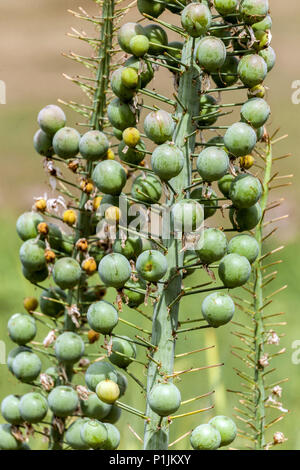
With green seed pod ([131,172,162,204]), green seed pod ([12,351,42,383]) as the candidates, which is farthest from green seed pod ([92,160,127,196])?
green seed pod ([12,351,42,383])

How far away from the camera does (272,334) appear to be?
0.72 meters

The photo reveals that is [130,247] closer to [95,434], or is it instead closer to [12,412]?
[95,434]

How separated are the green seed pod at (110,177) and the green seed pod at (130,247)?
4 centimetres

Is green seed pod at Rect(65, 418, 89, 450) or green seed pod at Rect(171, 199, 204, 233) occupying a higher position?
green seed pod at Rect(171, 199, 204, 233)

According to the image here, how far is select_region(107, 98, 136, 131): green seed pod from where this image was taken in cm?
59

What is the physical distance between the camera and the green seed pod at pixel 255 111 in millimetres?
559

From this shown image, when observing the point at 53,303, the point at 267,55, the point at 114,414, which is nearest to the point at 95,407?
the point at 114,414

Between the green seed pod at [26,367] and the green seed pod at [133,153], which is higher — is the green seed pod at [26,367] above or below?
below

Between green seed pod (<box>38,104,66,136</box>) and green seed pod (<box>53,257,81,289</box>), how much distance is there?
130 millimetres

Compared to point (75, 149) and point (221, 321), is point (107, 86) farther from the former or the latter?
point (221, 321)

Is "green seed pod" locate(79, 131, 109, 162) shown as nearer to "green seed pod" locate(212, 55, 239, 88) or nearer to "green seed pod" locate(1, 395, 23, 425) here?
"green seed pod" locate(212, 55, 239, 88)

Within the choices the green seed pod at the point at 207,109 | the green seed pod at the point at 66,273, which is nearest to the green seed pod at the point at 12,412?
the green seed pod at the point at 66,273

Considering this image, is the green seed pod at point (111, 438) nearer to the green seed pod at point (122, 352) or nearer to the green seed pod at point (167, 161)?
the green seed pod at point (122, 352)
